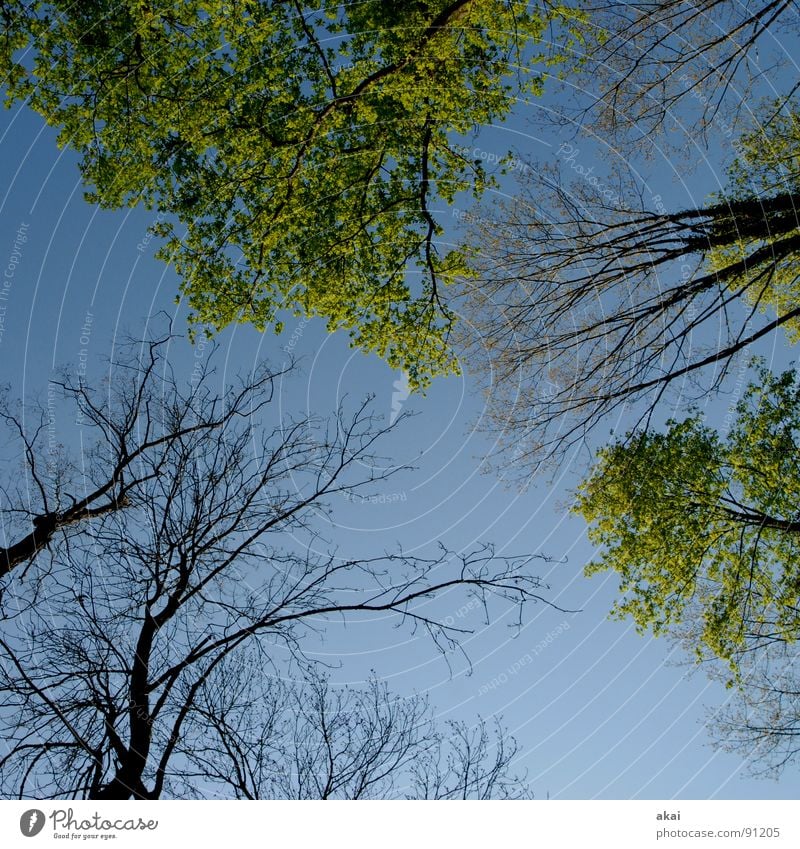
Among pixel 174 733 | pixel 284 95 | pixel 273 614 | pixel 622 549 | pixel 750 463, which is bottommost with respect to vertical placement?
pixel 174 733

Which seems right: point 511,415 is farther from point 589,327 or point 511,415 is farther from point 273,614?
point 273,614

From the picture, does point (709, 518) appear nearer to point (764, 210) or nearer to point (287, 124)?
point (764, 210)

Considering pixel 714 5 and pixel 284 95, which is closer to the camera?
pixel 714 5

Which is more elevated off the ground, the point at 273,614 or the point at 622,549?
the point at 622,549

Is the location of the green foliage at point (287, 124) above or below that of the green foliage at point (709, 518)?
above

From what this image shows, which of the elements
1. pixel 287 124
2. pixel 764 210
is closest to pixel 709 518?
pixel 764 210

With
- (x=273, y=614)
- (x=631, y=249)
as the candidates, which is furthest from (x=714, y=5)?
(x=273, y=614)

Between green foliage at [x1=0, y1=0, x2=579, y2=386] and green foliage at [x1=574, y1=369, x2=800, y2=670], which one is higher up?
green foliage at [x1=0, y1=0, x2=579, y2=386]

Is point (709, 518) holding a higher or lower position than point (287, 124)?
lower

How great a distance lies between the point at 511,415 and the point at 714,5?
872cm

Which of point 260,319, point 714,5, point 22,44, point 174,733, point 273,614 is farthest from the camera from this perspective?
point 260,319

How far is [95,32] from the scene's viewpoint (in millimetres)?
12641

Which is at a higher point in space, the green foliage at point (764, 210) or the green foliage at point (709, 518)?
the green foliage at point (764, 210)

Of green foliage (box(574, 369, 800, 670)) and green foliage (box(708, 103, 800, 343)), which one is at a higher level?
green foliage (box(708, 103, 800, 343))
